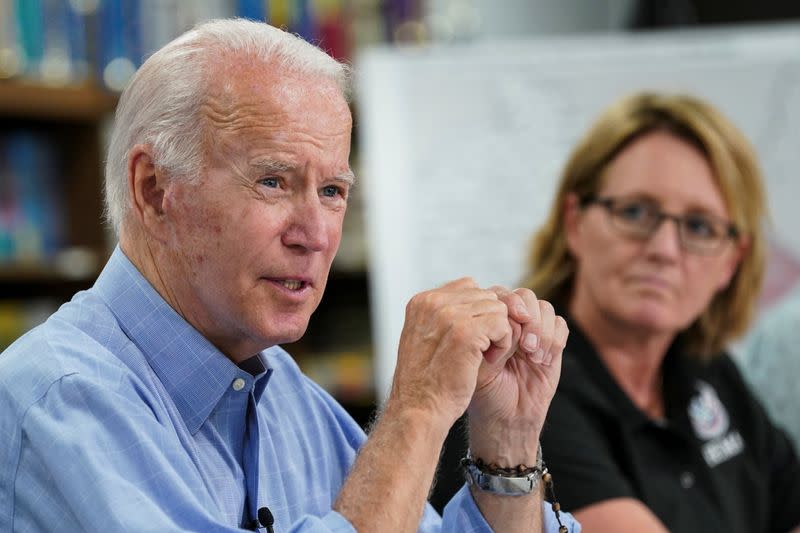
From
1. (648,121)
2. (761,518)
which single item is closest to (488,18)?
(648,121)

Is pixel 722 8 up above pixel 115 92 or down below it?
above

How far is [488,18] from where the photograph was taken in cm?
392

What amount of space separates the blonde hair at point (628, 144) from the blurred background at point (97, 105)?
133 cm

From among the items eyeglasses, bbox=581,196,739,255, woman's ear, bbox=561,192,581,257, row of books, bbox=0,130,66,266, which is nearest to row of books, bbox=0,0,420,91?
row of books, bbox=0,130,66,266

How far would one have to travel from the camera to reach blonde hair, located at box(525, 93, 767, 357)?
73.4 inches

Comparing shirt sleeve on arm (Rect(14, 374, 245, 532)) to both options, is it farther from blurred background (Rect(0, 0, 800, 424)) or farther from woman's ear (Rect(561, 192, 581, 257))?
blurred background (Rect(0, 0, 800, 424))

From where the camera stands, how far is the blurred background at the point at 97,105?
325cm

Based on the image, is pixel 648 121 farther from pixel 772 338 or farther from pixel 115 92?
pixel 115 92

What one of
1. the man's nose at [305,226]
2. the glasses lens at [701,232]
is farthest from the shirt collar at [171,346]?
the glasses lens at [701,232]

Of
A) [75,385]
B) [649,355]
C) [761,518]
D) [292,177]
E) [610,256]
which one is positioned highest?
[292,177]

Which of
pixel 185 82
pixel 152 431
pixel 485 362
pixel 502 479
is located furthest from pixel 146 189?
pixel 502 479

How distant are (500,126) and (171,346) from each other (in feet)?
6.45

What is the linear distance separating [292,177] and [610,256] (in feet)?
2.98

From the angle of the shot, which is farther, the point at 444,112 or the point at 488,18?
the point at 488,18
